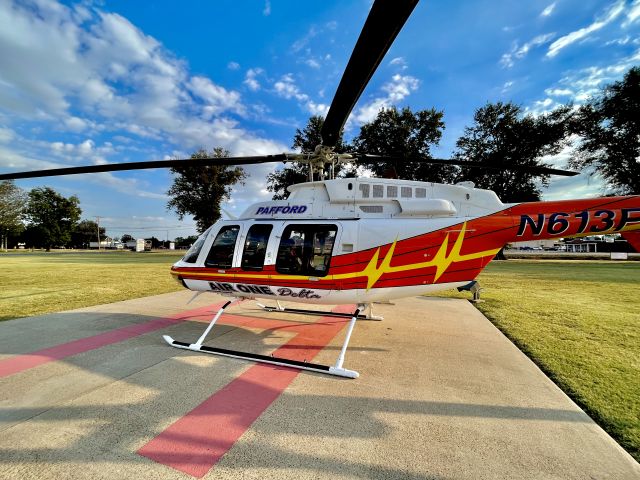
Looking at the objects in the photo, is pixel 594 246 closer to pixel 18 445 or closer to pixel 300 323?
pixel 300 323

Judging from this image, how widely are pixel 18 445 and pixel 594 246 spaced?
68911 millimetres

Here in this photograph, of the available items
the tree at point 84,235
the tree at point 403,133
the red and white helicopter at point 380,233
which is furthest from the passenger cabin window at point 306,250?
the tree at point 84,235

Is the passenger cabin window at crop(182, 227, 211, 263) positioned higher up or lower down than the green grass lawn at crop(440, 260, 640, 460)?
higher up

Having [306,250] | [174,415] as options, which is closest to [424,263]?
[306,250]

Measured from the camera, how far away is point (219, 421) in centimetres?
294

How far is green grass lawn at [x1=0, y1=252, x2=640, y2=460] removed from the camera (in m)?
3.42

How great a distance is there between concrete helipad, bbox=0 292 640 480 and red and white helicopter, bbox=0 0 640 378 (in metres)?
0.68

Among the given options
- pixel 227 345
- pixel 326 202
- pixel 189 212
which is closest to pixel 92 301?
pixel 227 345

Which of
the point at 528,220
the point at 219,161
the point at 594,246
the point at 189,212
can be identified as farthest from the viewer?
the point at 594,246

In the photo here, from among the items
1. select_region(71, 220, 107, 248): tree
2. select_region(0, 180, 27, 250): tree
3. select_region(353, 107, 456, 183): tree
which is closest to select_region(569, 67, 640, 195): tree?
select_region(353, 107, 456, 183): tree

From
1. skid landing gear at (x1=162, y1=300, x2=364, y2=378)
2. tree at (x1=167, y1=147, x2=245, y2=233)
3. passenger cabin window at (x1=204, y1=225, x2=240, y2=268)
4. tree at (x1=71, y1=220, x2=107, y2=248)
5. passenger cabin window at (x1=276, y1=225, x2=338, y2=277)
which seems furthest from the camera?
tree at (x1=71, y1=220, x2=107, y2=248)

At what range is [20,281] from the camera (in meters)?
12.2

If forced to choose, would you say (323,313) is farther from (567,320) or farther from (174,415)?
(567,320)

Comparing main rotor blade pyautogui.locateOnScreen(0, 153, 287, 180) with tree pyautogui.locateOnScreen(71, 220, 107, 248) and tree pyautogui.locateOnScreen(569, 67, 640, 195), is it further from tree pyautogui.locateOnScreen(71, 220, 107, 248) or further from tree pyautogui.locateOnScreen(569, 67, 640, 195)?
tree pyautogui.locateOnScreen(71, 220, 107, 248)
